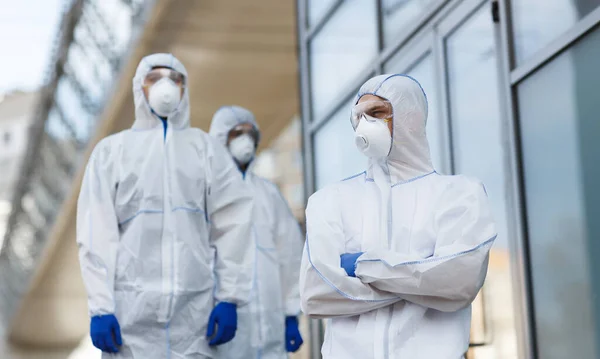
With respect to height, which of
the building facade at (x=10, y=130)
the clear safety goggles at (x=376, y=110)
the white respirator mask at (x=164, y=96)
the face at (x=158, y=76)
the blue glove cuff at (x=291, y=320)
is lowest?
the blue glove cuff at (x=291, y=320)

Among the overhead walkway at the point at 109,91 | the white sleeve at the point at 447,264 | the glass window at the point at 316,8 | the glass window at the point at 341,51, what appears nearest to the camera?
the white sleeve at the point at 447,264

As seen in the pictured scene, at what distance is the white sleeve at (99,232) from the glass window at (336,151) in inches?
96.8

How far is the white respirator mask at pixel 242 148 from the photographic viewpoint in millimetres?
5590

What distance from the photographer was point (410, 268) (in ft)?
9.32

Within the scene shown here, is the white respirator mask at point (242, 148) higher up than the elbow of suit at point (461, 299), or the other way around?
the white respirator mask at point (242, 148)

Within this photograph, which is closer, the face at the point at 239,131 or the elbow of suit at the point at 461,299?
the elbow of suit at the point at 461,299

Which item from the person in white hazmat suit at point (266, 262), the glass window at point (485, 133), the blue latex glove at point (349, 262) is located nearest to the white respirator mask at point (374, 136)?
the blue latex glove at point (349, 262)

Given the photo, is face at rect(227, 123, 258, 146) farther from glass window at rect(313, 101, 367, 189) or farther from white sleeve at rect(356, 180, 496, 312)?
white sleeve at rect(356, 180, 496, 312)

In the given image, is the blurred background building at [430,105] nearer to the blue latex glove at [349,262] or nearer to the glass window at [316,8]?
the glass window at [316,8]

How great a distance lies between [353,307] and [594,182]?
1348 mm

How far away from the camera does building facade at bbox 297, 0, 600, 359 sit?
13.0 ft

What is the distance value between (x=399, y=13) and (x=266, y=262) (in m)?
1.80

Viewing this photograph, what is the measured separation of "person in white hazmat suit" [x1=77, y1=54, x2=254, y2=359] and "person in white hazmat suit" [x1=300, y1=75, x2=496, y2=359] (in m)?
1.10

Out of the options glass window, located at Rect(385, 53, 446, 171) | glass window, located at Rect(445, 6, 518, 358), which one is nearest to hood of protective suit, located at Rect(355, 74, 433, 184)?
glass window, located at Rect(445, 6, 518, 358)
